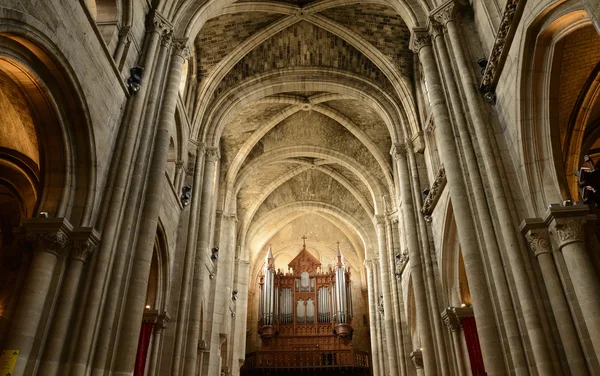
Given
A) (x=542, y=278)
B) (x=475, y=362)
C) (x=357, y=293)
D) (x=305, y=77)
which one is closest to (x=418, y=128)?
(x=305, y=77)

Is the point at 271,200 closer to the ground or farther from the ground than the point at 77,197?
farther from the ground

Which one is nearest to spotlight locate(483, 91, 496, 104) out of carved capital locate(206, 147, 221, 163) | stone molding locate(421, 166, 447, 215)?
stone molding locate(421, 166, 447, 215)

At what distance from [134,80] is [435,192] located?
8071 millimetres

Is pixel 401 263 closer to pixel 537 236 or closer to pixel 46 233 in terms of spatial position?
pixel 537 236

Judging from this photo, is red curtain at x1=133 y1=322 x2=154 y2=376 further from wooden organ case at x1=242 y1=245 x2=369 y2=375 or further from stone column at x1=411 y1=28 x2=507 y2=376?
wooden organ case at x1=242 y1=245 x2=369 y2=375

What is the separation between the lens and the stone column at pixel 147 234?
8.00 meters

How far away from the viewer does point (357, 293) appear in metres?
30.0

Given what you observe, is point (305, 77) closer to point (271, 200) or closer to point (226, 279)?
point (226, 279)

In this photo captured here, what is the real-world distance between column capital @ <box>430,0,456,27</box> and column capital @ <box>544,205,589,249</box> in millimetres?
5522

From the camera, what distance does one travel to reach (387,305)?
19781 millimetres

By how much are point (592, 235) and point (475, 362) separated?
4373 mm

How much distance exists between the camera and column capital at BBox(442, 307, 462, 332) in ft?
37.4

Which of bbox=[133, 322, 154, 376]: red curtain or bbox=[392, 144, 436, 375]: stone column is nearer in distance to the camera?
bbox=[133, 322, 154, 376]: red curtain

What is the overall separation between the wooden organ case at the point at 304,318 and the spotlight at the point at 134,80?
18.5 metres
